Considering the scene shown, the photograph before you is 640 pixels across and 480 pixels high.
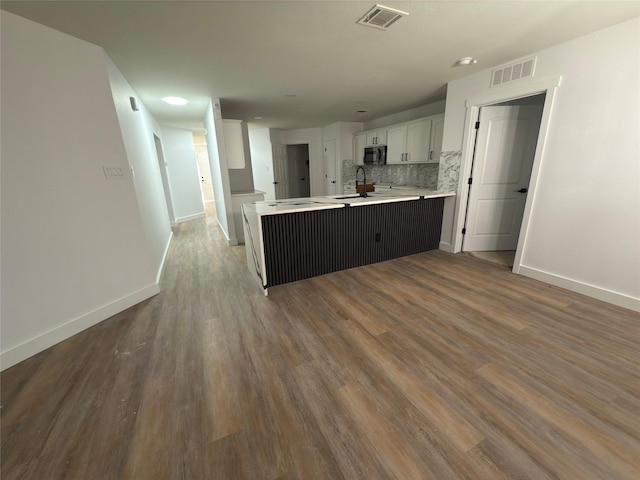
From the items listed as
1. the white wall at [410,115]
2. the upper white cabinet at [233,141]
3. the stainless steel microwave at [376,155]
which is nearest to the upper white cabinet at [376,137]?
the stainless steel microwave at [376,155]

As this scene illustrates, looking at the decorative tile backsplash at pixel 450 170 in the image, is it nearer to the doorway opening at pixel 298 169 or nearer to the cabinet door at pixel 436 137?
the cabinet door at pixel 436 137

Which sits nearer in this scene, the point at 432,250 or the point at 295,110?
the point at 432,250

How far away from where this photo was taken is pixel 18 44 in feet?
5.99

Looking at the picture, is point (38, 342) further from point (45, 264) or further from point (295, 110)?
point (295, 110)

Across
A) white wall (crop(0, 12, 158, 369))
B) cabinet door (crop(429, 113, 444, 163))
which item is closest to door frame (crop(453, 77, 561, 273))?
cabinet door (crop(429, 113, 444, 163))

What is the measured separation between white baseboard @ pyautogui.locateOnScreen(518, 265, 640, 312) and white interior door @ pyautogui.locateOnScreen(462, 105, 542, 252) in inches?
36.1

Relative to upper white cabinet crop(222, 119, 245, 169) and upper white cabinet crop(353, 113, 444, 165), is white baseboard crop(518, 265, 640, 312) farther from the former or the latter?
upper white cabinet crop(222, 119, 245, 169)

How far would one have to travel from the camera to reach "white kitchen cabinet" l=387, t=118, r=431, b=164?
14.9 feet

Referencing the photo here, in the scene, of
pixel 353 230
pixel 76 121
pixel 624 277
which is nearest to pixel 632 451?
pixel 624 277

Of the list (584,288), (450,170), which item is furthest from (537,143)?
(584,288)

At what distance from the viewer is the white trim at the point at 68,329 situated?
6.13ft

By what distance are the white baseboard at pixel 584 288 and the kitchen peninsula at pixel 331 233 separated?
4.51 feet

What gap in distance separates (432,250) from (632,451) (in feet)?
10.1

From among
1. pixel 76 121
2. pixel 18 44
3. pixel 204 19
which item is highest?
pixel 204 19
